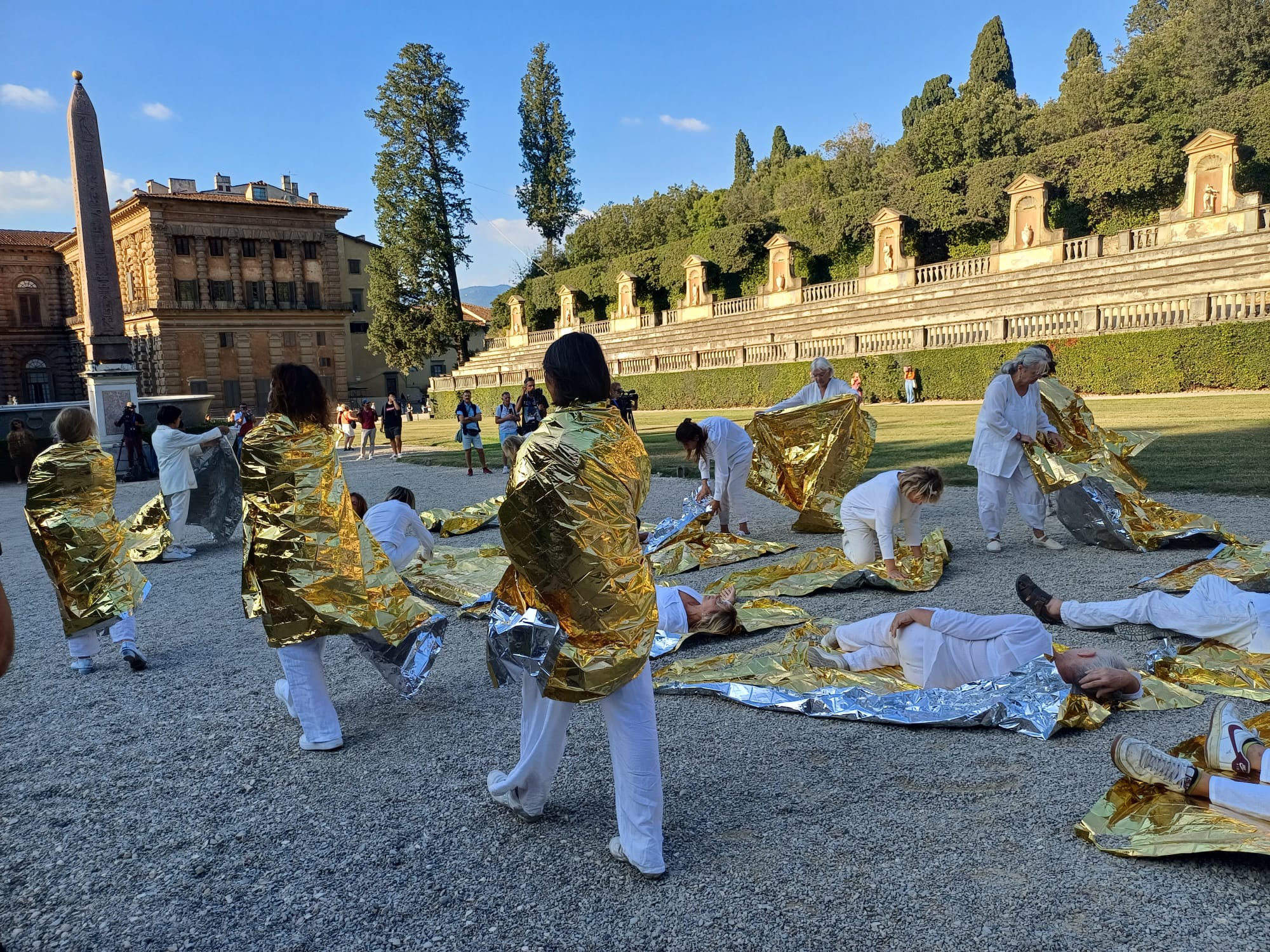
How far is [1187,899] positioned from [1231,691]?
200 centimetres

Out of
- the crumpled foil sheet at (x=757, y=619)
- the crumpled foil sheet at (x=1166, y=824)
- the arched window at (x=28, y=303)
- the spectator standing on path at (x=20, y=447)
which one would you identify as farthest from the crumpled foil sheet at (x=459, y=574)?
the arched window at (x=28, y=303)

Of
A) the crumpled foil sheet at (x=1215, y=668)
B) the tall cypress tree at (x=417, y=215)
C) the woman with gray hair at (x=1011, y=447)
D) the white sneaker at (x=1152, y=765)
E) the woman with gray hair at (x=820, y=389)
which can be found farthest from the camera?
the tall cypress tree at (x=417, y=215)

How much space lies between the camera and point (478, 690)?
512 cm

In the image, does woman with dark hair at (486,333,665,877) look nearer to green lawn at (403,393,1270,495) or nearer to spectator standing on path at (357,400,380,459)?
green lawn at (403,393,1270,495)

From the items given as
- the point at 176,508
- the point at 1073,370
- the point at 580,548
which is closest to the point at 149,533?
the point at 176,508

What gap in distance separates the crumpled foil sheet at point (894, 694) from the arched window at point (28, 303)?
248 ft

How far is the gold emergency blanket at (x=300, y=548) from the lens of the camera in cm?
429

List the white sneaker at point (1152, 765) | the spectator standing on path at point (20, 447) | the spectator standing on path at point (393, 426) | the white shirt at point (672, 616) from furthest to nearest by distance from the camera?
the spectator standing on path at point (393, 426) < the spectator standing on path at point (20, 447) < the white shirt at point (672, 616) < the white sneaker at point (1152, 765)

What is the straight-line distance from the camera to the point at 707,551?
845 cm

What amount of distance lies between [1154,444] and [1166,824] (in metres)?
11.9

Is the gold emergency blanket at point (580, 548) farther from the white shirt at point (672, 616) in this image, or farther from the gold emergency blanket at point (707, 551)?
the gold emergency blanket at point (707, 551)

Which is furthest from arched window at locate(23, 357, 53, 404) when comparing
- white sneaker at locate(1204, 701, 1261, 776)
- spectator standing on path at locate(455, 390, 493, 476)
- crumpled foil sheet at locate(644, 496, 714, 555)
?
white sneaker at locate(1204, 701, 1261, 776)

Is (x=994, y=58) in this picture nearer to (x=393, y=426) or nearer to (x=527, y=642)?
(x=393, y=426)

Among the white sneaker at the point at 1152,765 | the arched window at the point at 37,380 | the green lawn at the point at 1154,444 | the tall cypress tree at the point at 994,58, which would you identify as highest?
the tall cypress tree at the point at 994,58
